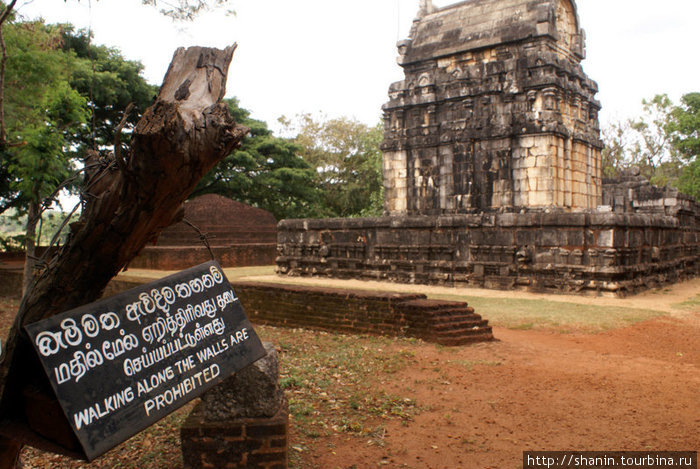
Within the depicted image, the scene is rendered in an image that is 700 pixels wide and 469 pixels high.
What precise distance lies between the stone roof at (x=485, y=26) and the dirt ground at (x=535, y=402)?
11461 millimetres

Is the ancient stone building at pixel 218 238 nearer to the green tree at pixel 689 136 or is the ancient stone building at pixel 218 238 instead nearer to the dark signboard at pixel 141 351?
the dark signboard at pixel 141 351

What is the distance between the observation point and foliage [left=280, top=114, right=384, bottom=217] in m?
32.9

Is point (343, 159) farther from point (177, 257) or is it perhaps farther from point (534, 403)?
point (534, 403)

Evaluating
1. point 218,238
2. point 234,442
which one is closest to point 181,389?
point 234,442

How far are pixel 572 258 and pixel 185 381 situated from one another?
11.2 meters

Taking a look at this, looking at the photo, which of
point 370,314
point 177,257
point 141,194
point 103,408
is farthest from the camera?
point 177,257

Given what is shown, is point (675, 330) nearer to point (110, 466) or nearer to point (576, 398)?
point (576, 398)

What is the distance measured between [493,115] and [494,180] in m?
1.95

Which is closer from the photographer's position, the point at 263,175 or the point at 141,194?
the point at 141,194

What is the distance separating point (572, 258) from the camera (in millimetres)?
12234

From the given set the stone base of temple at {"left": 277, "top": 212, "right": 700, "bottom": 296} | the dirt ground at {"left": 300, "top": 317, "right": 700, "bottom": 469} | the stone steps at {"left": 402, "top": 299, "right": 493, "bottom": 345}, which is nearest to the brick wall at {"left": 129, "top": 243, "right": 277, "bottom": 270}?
the stone base of temple at {"left": 277, "top": 212, "right": 700, "bottom": 296}

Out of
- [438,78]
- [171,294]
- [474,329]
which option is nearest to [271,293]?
[474,329]

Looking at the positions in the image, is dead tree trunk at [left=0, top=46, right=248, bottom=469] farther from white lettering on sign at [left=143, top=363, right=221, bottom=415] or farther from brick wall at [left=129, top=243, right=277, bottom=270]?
brick wall at [left=129, top=243, right=277, bottom=270]

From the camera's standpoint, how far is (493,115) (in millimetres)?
16328
